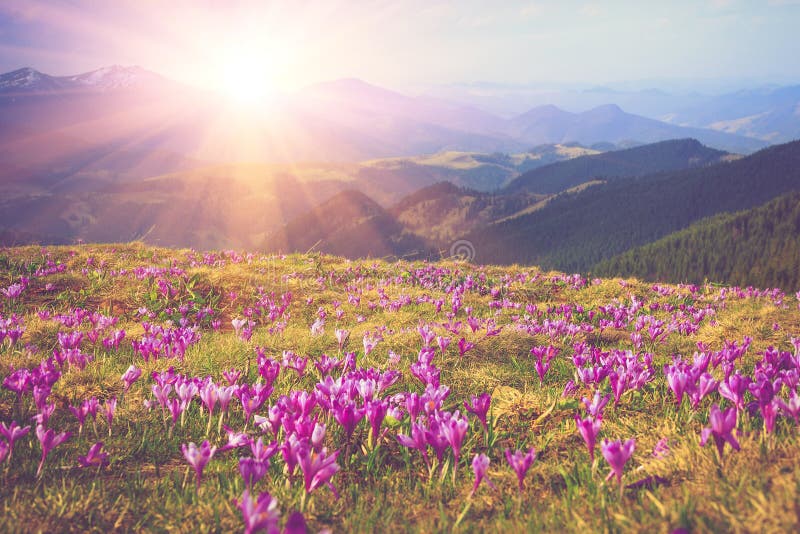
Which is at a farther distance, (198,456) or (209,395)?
(209,395)

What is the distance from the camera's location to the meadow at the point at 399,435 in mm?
2408

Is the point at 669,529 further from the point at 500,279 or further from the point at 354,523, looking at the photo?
the point at 500,279

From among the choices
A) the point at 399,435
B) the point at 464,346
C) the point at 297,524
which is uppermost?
the point at 297,524

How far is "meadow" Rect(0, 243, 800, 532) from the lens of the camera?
7.90ft

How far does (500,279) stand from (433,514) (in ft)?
35.3

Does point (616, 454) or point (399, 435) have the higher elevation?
point (616, 454)

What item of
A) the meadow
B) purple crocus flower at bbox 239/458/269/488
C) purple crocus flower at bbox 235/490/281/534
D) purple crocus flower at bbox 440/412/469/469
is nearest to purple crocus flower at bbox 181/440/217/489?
the meadow

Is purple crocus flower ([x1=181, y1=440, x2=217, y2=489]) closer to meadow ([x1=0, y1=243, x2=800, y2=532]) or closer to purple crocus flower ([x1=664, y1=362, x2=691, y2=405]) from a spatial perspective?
meadow ([x1=0, y1=243, x2=800, y2=532])

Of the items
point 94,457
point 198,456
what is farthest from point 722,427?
point 94,457

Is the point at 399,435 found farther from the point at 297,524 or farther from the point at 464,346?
the point at 464,346

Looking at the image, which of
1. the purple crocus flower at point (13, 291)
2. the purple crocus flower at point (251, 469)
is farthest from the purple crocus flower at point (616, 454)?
the purple crocus flower at point (13, 291)

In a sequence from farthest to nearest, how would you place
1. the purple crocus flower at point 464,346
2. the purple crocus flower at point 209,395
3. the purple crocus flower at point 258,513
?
the purple crocus flower at point 464,346
the purple crocus flower at point 209,395
the purple crocus flower at point 258,513

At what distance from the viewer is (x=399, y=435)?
111 inches

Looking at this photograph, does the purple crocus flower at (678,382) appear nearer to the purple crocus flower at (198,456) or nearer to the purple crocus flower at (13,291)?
the purple crocus flower at (198,456)
